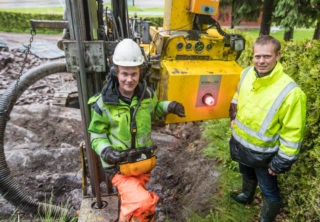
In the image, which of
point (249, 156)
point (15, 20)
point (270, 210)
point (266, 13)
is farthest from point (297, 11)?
point (15, 20)

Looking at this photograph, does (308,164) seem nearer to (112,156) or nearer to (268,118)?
(268,118)

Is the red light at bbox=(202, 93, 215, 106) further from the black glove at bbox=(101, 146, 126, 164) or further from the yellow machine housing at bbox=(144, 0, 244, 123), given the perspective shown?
the black glove at bbox=(101, 146, 126, 164)

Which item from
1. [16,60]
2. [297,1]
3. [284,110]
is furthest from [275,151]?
[16,60]

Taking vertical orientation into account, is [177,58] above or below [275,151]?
above

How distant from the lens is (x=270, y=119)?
2066 mm

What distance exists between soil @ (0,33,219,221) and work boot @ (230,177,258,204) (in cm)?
41

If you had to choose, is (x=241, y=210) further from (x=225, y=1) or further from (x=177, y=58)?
(x=225, y=1)

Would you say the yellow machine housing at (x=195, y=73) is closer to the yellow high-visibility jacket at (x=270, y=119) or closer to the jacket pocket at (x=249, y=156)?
the yellow high-visibility jacket at (x=270, y=119)

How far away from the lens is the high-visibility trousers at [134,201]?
188cm

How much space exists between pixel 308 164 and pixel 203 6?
2065mm

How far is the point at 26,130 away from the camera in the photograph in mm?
5246

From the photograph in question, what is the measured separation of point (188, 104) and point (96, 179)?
4.22ft

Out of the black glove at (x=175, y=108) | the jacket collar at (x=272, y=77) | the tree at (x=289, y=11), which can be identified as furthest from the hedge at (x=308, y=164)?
the tree at (x=289, y=11)

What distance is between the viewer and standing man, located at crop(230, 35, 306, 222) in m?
1.94
